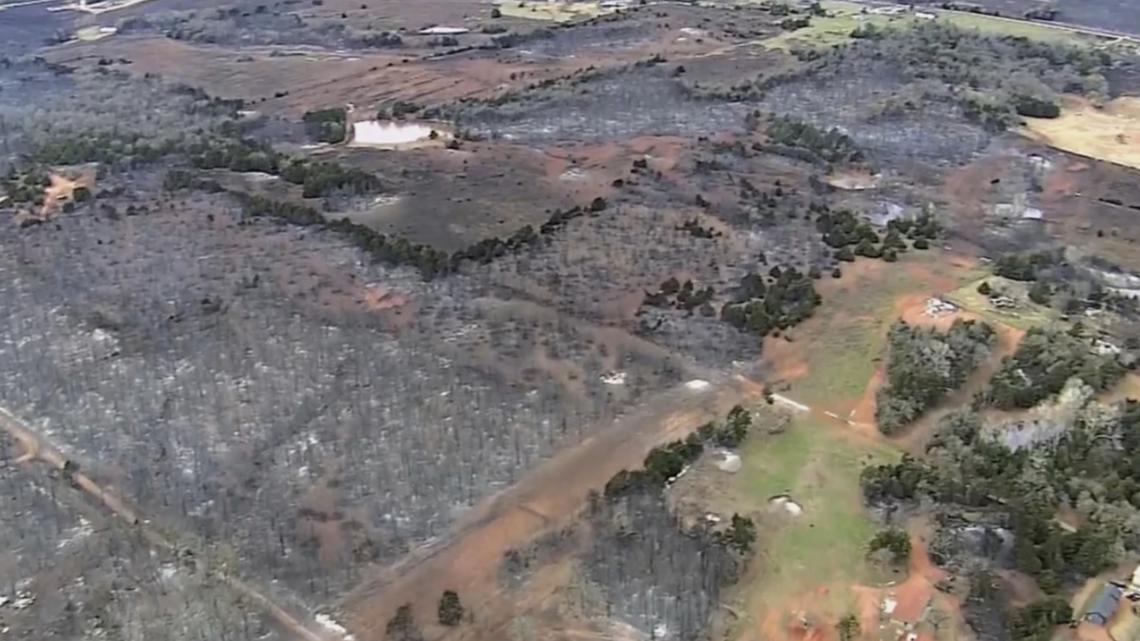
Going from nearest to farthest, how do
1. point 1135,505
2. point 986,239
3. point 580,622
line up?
point 580,622
point 1135,505
point 986,239

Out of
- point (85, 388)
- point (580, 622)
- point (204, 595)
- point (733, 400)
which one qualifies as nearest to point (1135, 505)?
point (733, 400)

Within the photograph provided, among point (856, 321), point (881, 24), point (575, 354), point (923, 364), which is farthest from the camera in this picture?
point (881, 24)

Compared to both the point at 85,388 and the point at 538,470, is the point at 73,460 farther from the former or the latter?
the point at 538,470

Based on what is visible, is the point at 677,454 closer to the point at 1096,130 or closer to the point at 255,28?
the point at 1096,130

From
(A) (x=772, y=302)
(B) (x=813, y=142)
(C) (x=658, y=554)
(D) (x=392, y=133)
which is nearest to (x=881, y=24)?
(B) (x=813, y=142)

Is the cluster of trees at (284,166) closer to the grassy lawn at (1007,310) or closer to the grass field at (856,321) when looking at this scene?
the grass field at (856,321)

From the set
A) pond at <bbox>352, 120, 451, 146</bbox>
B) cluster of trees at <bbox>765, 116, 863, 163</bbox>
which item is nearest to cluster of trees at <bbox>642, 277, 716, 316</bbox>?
cluster of trees at <bbox>765, 116, 863, 163</bbox>

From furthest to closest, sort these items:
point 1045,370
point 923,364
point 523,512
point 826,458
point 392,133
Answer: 1. point 392,133
2. point 923,364
3. point 1045,370
4. point 826,458
5. point 523,512
